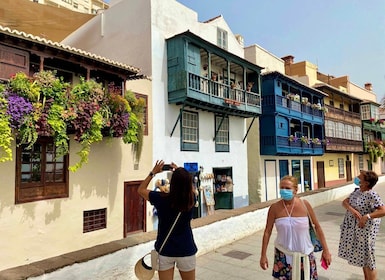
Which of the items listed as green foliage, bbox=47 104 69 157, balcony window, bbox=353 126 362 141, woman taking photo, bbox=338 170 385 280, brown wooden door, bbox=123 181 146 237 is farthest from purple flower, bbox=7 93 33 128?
balcony window, bbox=353 126 362 141

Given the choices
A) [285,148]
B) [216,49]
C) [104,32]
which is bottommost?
[285,148]

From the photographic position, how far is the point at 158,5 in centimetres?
1252

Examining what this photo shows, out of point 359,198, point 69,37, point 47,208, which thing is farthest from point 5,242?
point 69,37

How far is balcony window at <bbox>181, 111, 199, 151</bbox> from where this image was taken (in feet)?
43.2

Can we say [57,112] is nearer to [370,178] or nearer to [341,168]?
[370,178]

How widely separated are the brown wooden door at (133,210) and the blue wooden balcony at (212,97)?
160 inches

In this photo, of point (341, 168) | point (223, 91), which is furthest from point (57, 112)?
point (341, 168)

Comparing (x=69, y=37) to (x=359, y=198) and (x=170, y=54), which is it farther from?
(x=359, y=198)

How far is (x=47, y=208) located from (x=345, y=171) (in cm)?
2971

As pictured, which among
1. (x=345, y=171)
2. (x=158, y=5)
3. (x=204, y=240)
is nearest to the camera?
(x=204, y=240)

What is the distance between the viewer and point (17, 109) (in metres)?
6.55

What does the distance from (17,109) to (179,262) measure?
5.35 m

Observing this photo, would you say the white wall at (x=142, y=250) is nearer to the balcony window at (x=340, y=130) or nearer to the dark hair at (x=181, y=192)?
the dark hair at (x=181, y=192)

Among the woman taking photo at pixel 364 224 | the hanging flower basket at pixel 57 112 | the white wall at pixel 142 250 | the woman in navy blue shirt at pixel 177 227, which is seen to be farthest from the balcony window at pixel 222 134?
the woman in navy blue shirt at pixel 177 227
